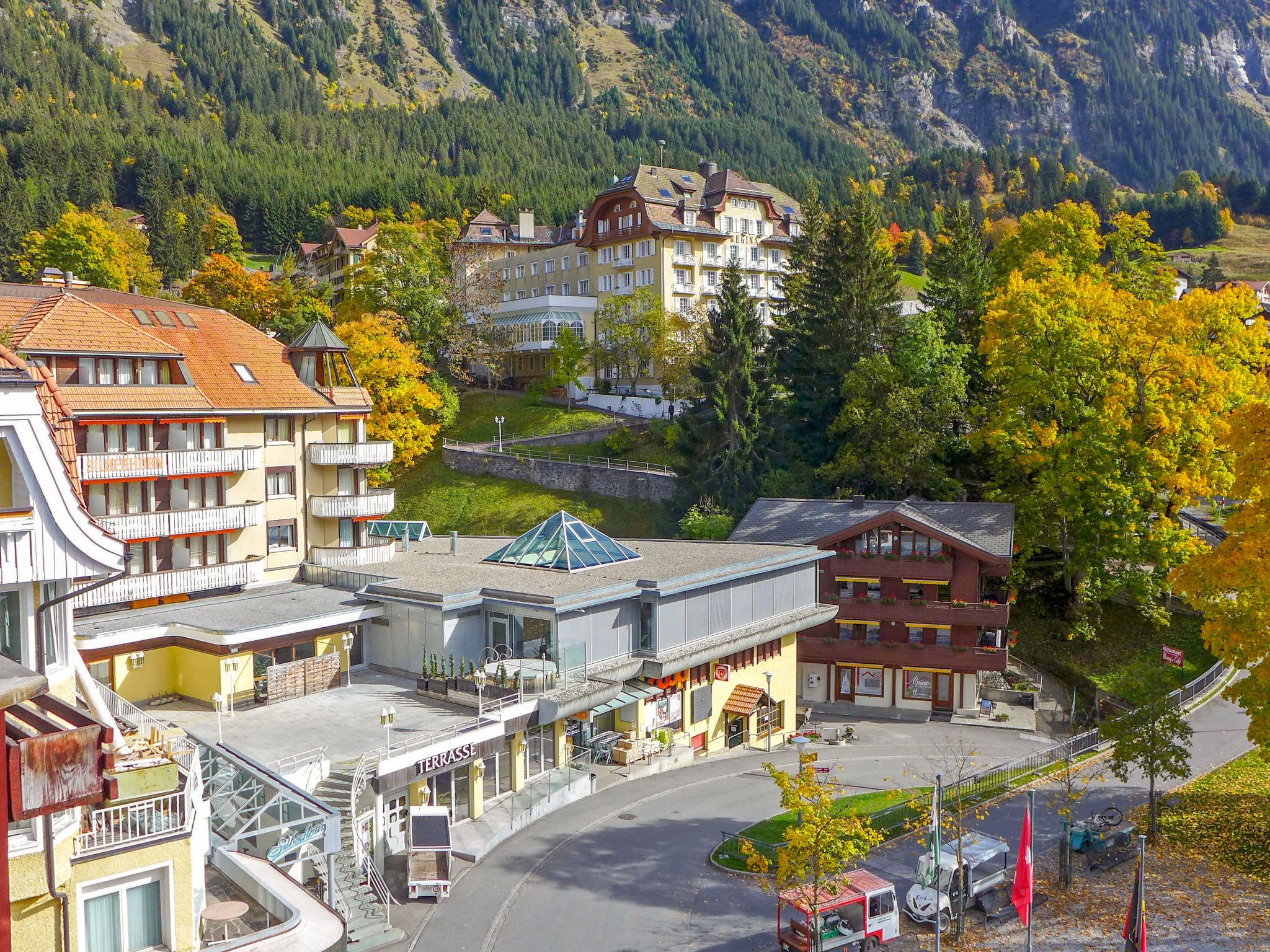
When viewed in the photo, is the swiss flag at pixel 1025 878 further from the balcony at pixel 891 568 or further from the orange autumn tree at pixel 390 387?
the orange autumn tree at pixel 390 387

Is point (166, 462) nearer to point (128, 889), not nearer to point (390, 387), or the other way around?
point (128, 889)

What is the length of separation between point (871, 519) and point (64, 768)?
3968 cm

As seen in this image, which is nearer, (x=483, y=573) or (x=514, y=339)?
(x=483, y=573)

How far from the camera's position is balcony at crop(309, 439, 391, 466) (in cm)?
4362

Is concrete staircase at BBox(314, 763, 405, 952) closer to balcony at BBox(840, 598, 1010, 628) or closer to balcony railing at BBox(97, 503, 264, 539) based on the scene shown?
balcony railing at BBox(97, 503, 264, 539)

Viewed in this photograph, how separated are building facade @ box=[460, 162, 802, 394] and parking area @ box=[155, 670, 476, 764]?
51.0 metres

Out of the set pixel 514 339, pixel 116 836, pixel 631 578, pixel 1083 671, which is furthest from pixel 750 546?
pixel 514 339

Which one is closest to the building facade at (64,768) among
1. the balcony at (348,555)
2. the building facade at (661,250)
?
the balcony at (348,555)

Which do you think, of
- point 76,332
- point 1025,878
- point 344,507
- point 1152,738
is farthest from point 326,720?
point 1152,738

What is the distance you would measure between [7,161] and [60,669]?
149 m

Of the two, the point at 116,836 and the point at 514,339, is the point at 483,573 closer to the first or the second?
the point at 116,836

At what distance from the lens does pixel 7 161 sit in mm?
135500

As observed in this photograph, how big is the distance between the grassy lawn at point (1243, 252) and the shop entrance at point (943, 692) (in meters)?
122

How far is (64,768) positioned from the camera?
11.1 metres
